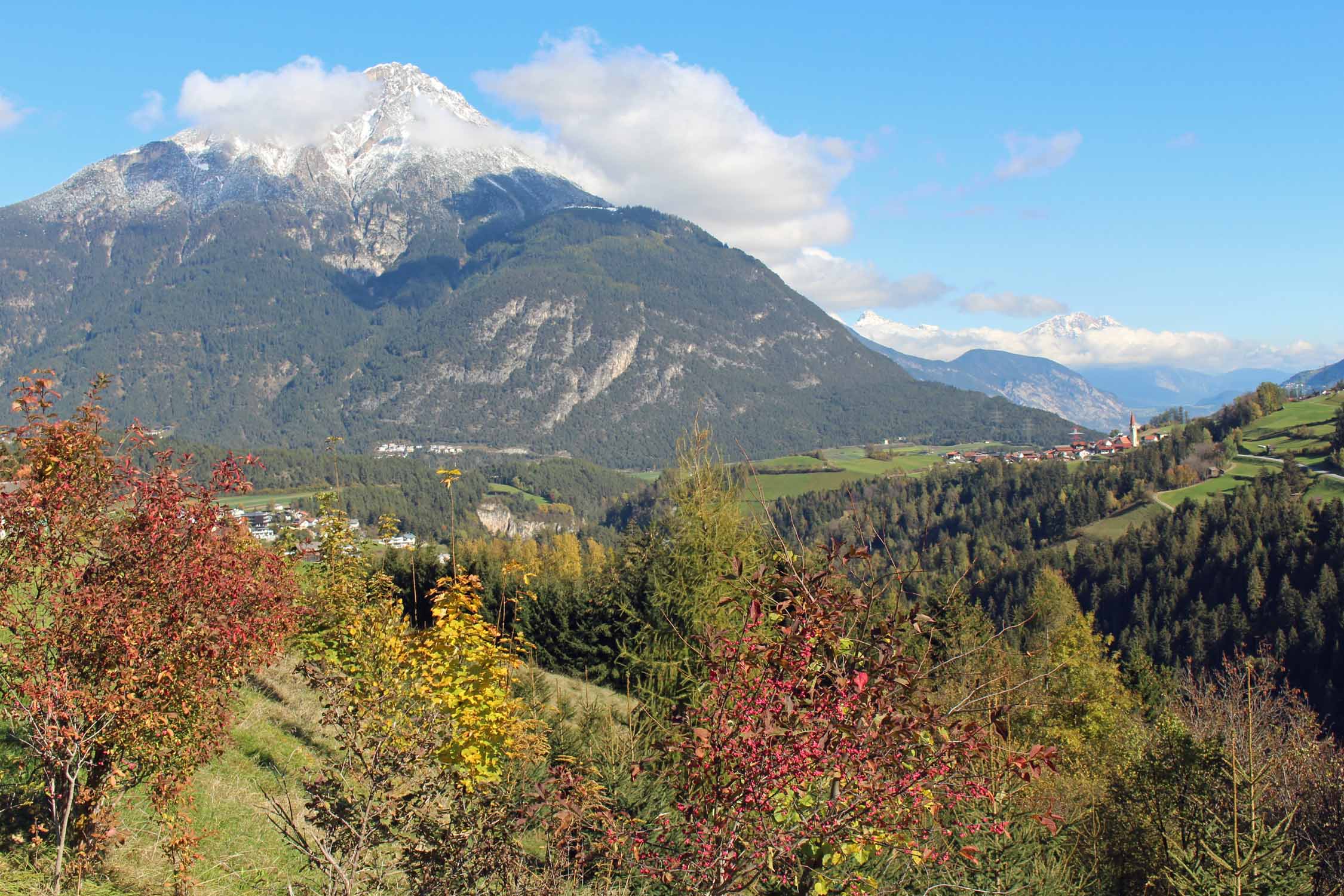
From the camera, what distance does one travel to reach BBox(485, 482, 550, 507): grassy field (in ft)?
526

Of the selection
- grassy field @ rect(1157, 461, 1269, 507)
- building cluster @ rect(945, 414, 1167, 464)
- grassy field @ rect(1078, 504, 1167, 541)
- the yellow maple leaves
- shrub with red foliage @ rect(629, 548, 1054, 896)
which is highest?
shrub with red foliage @ rect(629, 548, 1054, 896)

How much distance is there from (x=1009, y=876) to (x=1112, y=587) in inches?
3768

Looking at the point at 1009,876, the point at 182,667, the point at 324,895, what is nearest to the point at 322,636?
the point at 182,667

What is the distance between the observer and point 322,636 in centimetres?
1636

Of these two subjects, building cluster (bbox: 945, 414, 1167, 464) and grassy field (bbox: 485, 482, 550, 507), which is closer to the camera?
building cluster (bbox: 945, 414, 1167, 464)

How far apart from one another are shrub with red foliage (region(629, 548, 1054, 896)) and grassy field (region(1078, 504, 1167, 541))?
113 meters

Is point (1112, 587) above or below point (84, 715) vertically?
below

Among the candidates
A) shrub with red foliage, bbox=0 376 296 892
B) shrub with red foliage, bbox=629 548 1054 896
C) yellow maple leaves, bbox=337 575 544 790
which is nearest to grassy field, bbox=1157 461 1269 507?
yellow maple leaves, bbox=337 575 544 790

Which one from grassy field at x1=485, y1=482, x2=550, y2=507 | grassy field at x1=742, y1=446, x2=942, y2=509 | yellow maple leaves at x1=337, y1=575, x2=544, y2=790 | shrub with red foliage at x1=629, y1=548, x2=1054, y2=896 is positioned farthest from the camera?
grassy field at x1=485, y1=482, x2=550, y2=507

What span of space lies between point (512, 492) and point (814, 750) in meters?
162

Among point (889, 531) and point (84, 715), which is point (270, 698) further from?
point (889, 531)

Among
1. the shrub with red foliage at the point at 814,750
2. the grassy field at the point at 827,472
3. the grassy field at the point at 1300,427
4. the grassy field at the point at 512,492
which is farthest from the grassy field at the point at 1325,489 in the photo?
the grassy field at the point at 512,492

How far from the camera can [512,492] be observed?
163 meters

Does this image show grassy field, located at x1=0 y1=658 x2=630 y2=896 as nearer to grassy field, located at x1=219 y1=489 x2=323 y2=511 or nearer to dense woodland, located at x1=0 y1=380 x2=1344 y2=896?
dense woodland, located at x1=0 y1=380 x2=1344 y2=896
